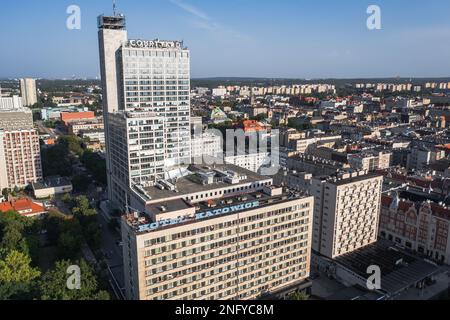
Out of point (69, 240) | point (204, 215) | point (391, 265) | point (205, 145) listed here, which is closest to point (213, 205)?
point (204, 215)

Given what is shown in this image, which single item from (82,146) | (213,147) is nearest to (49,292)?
(213,147)

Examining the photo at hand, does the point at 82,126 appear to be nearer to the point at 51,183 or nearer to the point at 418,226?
the point at 51,183

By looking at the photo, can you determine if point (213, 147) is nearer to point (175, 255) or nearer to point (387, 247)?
point (387, 247)

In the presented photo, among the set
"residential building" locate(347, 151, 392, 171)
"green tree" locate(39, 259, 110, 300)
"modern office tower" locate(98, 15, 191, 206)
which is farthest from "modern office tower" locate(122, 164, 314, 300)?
"residential building" locate(347, 151, 392, 171)

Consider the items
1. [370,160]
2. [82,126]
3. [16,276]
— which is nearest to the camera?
[16,276]

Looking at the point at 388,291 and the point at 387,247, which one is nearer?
the point at 388,291
